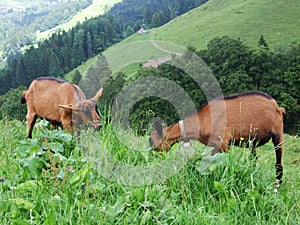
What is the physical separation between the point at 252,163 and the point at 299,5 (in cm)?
9848

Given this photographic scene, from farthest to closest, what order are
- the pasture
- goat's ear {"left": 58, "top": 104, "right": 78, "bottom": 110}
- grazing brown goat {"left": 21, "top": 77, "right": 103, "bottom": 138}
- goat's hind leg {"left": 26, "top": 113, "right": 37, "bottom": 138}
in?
goat's hind leg {"left": 26, "top": 113, "right": 37, "bottom": 138} → goat's ear {"left": 58, "top": 104, "right": 78, "bottom": 110} → grazing brown goat {"left": 21, "top": 77, "right": 103, "bottom": 138} → the pasture

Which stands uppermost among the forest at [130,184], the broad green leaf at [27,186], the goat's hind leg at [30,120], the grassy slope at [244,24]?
the broad green leaf at [27,186]

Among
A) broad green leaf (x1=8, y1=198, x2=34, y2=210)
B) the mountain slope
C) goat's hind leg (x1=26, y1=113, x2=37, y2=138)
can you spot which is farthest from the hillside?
broad green leaf (x1=8, y1=198, x2=34, y2=210)

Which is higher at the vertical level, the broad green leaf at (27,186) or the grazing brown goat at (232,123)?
the broad green leaf at (27,186)

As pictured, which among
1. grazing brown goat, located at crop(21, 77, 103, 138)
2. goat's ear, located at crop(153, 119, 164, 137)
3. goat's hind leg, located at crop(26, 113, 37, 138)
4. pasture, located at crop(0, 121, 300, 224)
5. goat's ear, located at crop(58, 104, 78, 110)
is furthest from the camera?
goat's hind leg, located at crop(26, 113, 37, 138)

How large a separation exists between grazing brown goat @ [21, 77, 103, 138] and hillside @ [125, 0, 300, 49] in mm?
74851

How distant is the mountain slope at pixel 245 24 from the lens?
84.6 metres

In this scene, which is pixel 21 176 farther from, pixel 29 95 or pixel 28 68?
pixel 28 68

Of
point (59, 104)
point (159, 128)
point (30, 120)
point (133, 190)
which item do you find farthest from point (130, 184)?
point (30, 120)

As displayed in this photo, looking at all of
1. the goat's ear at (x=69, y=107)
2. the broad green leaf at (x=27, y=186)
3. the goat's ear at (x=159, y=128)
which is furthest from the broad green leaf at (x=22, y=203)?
the goat's ear at (x=69, y=107)

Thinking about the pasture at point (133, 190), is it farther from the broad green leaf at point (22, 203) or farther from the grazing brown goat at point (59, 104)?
the grazing brown goat at point (59, 104)

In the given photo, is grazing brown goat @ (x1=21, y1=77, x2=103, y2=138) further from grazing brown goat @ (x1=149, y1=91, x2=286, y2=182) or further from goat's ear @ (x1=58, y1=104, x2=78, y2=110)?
grazing brown goat @ (x1=149, y1=91, x2=286, y2=182)

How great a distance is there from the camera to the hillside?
8462 cm

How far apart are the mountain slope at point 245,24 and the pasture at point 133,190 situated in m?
78.8
